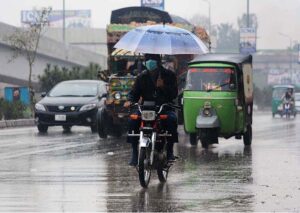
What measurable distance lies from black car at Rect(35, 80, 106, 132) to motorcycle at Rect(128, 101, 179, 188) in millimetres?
13669

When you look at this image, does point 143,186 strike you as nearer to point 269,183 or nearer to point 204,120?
point 269,183

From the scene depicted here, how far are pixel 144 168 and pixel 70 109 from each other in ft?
49.1

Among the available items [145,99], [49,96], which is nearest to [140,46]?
[145,99]

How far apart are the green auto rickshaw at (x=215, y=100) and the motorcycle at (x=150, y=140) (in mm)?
7055

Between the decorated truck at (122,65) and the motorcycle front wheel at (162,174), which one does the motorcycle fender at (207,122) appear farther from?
the motorcycle front wheel at (162,174)

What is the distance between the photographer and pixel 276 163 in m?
17.0

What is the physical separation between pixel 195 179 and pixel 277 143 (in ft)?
30.4

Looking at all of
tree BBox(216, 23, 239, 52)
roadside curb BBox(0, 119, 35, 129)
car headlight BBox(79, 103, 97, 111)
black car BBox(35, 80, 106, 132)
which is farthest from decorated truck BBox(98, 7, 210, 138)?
tree BBox(216, 23, 239, 52)

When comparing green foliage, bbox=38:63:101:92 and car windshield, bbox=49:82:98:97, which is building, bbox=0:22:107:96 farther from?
car windshield, bbox=49:82:98:97

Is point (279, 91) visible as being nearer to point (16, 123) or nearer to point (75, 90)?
point (16, 123)

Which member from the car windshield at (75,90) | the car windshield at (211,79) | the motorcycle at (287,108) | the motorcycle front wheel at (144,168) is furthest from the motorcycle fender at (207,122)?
the motorcycle at (287,108)

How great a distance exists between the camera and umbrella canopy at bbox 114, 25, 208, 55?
1530 centimetres

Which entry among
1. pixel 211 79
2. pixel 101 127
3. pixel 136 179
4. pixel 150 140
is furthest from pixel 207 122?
pixel 150 140

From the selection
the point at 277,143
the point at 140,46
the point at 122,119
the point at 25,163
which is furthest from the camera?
the point at 122,119
